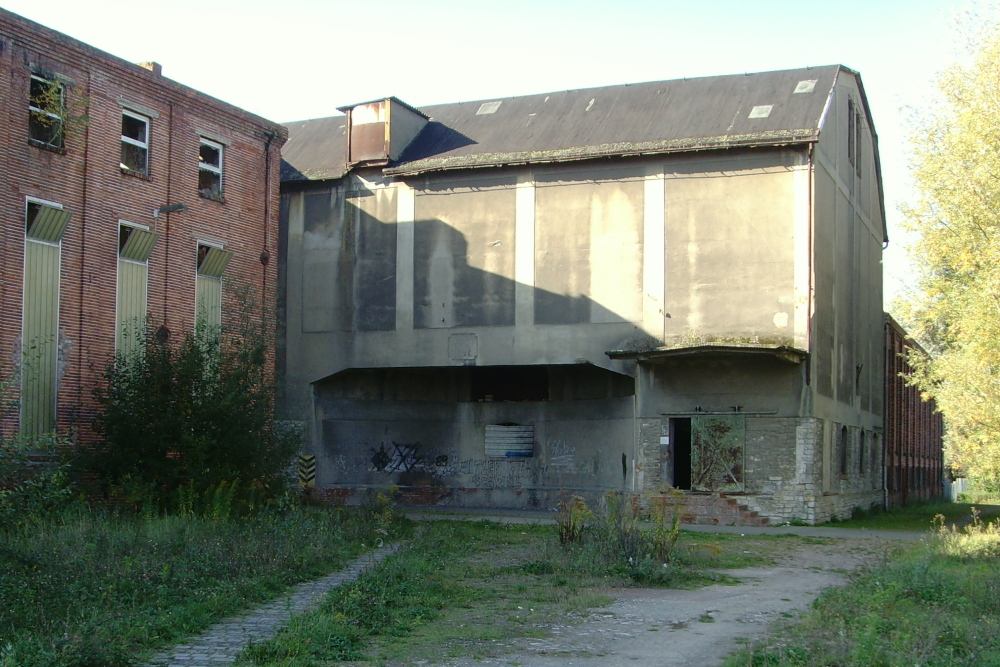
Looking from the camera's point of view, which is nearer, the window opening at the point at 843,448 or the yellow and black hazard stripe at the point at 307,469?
the window opening at the point at 843,448

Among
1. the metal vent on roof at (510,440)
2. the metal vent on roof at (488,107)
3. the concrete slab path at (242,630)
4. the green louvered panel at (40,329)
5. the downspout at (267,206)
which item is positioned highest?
the metal vent on roof at (488,107)

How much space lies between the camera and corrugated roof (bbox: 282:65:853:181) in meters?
28.0

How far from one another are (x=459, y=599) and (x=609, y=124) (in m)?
20.2

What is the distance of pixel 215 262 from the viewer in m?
26.2

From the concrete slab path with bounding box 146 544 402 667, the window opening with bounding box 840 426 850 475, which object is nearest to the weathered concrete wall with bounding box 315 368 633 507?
the window opening with bounding box 840 426 850 475

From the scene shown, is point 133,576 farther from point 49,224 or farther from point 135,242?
point 135,242

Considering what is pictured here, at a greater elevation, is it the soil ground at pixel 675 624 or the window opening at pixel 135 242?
the window opening at pixel 135 242

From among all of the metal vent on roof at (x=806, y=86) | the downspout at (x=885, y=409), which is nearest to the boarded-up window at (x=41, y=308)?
the metal vent on roof at (x=806, y=86)

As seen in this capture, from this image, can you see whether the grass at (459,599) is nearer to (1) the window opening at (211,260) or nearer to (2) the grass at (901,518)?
(2) the grass at (901,518)

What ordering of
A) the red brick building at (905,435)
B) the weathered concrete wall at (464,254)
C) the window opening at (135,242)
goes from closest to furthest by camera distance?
1. the window opening at (135,242)
2. the weathered concrete wall at (464,254)
3. the red brick building at (905,435)

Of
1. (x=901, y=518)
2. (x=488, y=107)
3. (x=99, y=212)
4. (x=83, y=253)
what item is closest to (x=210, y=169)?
(x=99, y=212)

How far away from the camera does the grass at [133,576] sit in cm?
914

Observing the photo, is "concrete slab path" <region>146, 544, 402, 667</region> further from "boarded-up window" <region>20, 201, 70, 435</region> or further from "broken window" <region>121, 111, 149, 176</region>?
"broken window" <region>121, 111, 149, 176</region>

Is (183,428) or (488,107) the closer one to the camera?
(183,428)
